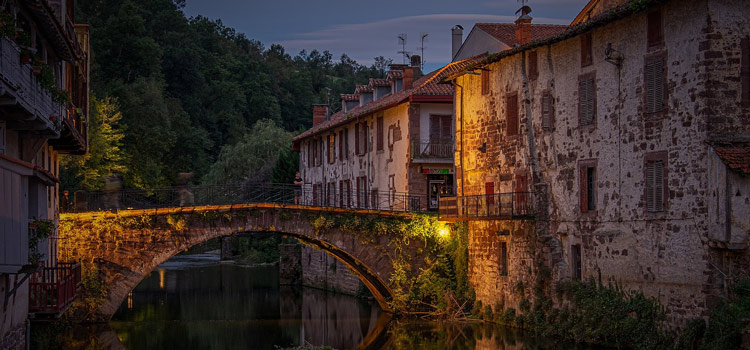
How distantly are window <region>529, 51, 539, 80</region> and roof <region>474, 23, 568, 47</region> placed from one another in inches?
358

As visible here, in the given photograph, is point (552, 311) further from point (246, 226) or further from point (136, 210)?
point (136, 210)

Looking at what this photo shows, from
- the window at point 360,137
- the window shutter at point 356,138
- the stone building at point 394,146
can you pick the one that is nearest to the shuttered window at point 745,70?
the stone building at point 394,146

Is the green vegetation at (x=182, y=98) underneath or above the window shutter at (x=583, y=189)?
above

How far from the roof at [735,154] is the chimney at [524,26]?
1451cm

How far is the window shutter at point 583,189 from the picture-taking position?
3105cm

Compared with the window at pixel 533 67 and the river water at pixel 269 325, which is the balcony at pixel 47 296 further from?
the window at pixel 533 67

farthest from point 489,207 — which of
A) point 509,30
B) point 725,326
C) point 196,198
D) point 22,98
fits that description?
point 22,98

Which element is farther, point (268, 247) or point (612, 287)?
point (268, 247)

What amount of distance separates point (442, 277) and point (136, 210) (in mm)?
12149

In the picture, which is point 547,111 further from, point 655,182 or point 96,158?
point 96,158

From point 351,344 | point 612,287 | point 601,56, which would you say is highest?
point 601,56

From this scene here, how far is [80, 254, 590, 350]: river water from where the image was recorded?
33.6m

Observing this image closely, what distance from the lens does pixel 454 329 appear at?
35594 millimetres

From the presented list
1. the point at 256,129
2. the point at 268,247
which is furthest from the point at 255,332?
the point at 256,129
